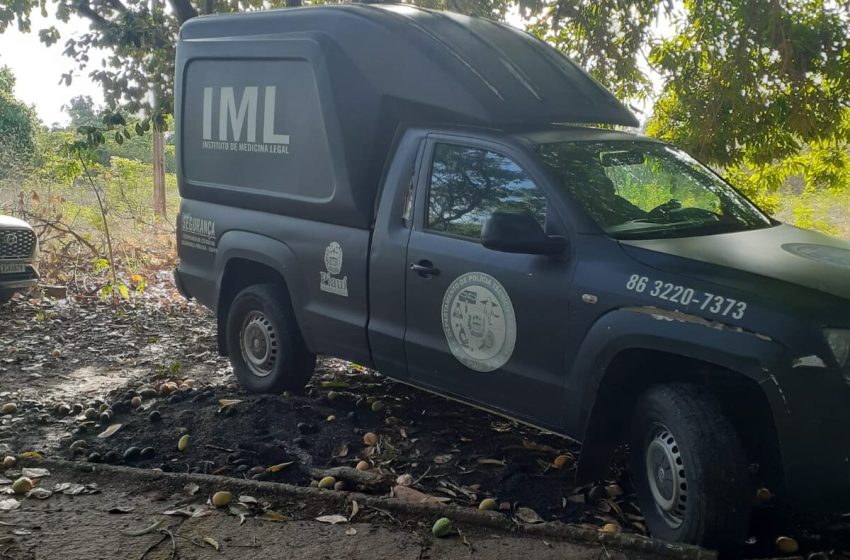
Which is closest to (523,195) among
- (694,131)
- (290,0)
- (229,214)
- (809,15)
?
(229,214)

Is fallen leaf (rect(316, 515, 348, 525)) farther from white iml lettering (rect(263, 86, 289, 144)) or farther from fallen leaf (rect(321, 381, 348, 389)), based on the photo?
white iml lettering (rect(263, 86, 289, 144))

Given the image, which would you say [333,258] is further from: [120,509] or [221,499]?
[120,509]

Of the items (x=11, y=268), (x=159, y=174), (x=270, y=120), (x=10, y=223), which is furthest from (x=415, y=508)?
(x=159, y=174)

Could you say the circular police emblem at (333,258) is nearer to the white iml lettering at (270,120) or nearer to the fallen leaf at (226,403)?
the white iml lettering at (270,120)

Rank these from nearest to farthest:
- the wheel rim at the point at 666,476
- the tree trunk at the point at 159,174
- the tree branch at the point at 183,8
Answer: the wheel rim at the point at 666,476, the tree branch at the point at 183,8, the tree trunk at the point at 159,174

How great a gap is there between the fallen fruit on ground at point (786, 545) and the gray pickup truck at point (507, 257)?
0.54ft

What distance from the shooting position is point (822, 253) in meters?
4.13

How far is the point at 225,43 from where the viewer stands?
621 centimetres

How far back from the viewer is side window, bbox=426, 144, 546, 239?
4505 mm

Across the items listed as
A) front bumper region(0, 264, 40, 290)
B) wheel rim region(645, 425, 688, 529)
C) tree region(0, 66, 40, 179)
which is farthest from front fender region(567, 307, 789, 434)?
tree region(0, 66, 40, 179)

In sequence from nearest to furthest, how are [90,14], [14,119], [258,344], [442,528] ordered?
[442,528] < [258,344] < [90,14] < [14,119]

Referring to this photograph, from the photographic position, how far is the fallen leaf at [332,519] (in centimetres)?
417

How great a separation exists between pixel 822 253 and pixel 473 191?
176cm

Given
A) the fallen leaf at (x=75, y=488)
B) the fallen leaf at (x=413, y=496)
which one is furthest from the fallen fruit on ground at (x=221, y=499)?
the fallen leaf at (x=413, y=496)
